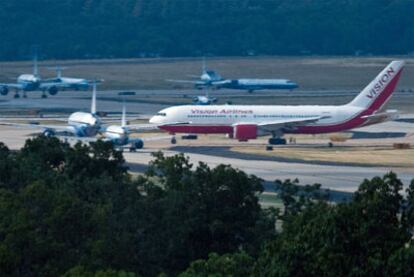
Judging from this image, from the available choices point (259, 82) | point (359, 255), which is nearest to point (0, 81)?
point (259, 82)

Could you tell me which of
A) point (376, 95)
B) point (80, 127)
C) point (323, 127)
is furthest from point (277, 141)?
point (80, 127)

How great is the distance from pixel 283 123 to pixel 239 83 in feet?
209

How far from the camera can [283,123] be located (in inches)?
3551

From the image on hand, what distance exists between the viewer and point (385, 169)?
7306 cm

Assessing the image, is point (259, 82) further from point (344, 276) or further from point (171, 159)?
point (344, 276)

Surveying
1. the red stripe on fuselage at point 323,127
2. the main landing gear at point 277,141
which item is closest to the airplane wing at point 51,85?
the red stripe on fuselage at point 323,127

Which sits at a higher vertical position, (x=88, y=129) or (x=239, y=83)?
(x=239, y=83)

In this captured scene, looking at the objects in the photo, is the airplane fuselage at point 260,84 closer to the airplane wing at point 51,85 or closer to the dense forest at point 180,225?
the airplane wing at point 51,85

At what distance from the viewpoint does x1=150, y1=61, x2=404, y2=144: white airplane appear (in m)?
90.4

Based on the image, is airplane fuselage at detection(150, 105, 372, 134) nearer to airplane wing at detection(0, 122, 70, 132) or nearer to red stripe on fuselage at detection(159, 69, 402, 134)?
red stripe on fuselage at detection(159, 69, 402, 134)

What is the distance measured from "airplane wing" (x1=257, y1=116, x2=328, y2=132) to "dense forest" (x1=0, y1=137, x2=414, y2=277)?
44371mm

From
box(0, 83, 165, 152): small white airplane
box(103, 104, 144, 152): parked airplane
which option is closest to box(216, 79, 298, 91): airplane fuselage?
box(0, 83, 165, 152): small white airplane

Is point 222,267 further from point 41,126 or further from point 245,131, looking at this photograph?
point 41,126

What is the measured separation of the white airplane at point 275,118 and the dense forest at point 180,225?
44.6 meters
